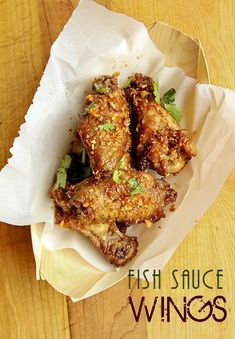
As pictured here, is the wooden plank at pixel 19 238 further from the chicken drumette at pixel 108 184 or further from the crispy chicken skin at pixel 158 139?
the crispy chicken skin at pixel 158 139

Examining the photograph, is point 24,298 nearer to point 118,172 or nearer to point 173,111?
point 118,172

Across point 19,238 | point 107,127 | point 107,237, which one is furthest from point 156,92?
point 19,238

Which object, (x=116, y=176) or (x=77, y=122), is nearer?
(x=116, y=176)

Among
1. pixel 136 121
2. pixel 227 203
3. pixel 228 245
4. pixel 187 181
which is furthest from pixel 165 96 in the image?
pixel 228 245

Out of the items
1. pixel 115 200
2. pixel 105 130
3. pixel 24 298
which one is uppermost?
pixel 105 130

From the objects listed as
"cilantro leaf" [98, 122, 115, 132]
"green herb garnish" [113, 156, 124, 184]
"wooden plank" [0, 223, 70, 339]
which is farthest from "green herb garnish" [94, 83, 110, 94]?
"wooden plank" [0, 223, 70, 339]

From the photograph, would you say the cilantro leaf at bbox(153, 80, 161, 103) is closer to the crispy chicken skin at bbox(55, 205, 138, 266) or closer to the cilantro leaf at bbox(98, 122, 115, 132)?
the cilantro leaf at bbox(98, 122, 115, 132)
